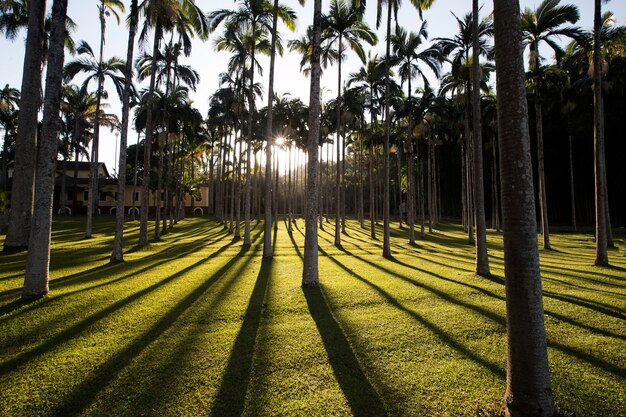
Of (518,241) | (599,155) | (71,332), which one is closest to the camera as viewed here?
(518,241)

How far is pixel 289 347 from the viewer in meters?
4.86

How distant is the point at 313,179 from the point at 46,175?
21.1 ft

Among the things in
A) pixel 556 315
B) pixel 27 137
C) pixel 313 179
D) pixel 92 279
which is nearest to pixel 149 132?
pixel 27 137

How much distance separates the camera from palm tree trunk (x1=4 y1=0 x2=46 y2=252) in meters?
10.3

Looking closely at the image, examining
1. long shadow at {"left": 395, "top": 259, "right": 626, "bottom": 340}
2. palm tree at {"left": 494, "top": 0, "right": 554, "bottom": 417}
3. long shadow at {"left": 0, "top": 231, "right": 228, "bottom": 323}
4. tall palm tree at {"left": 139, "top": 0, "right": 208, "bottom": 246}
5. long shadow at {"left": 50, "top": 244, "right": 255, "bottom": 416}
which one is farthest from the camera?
tall palm tree at {"left": 139, "top": 0, "right": 208, "bottom": 246}

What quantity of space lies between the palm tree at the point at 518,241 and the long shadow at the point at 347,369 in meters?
1.38

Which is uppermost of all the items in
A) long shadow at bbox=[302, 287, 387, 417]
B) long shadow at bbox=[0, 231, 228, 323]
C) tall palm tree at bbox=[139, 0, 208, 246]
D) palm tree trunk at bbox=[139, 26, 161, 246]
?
tall palm tree at bbox=[139, 0, 208, 246]

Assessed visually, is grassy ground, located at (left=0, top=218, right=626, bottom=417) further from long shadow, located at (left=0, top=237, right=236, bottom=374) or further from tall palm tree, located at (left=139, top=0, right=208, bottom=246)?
tall palm tree, located at (left=139, top=0, right=208, bottom=246)

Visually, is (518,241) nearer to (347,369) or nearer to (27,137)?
(347,369)

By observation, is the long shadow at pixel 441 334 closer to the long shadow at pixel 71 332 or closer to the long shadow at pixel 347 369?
the long shadow at pixel 347 369

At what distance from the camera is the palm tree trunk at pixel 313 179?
880 cm

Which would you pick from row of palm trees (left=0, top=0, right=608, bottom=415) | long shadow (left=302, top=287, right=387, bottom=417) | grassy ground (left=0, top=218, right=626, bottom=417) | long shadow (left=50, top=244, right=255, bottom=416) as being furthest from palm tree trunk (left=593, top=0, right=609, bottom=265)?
long shadow (left=50, top=244, right=255, bottom=416)

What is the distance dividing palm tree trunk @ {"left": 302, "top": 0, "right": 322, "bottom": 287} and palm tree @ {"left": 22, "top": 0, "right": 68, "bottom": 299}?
620 centimetres

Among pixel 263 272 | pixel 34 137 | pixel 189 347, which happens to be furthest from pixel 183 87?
pixel 189 347
